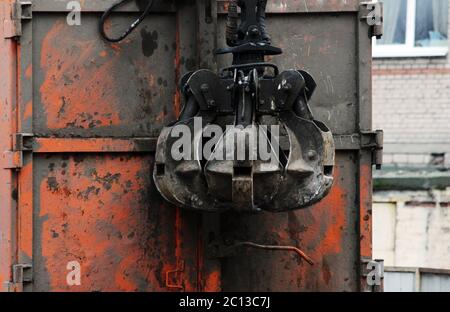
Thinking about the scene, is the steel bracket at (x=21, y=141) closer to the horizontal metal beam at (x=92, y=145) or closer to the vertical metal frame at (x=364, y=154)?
the horizontal metal beam at (x=92, y=145)

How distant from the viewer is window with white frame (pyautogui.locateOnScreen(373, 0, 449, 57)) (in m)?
9.42

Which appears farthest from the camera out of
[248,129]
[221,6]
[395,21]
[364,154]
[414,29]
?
[395,21]

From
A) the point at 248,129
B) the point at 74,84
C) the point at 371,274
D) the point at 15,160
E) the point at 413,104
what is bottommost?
the point at 371,274

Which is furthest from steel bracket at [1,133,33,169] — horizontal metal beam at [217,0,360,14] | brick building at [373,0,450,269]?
brick building at [373,0,450,269]

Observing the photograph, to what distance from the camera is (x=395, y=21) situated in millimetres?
9664

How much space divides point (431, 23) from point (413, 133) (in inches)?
38.3

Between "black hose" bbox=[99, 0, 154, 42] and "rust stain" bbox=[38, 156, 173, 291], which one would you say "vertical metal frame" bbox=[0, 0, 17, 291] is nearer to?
"rust stain" bbox=[38, 156, 173, 291]

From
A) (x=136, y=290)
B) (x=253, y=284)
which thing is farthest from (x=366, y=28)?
(x=136, y=290)

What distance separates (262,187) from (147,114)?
68 cm

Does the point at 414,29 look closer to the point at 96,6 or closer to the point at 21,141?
the point at 96,6

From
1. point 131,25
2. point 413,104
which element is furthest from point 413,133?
point 131,25

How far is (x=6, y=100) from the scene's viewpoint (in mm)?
4270

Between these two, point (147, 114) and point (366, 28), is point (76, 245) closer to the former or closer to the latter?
point (147, 114)

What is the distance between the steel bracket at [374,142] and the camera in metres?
4.40
